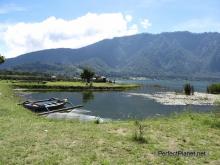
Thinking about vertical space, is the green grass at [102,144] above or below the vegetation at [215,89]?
above

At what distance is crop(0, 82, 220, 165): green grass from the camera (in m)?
12.7

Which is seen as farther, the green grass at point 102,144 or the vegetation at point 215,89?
the vegetation at point 215,89

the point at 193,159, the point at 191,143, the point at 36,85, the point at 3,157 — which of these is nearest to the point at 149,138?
the point at 191,143

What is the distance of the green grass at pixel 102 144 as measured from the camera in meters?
12.7

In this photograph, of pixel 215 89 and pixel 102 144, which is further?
pixel 215 89

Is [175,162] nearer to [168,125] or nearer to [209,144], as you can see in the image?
[209,144]

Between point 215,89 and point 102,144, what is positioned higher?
point 102,144

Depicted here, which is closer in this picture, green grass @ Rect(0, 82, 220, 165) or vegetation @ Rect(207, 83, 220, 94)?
green grass @ Rect(0, 82, 220, 165)

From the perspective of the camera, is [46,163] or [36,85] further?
[36,85]

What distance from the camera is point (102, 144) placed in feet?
48.4

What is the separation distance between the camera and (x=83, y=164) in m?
12.0

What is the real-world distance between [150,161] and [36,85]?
87.8 m

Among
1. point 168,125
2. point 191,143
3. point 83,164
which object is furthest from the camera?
point 168,125

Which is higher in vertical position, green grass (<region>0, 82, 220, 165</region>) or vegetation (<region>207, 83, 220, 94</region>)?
green grass (<region>0, 82, 220, 165</region>)
